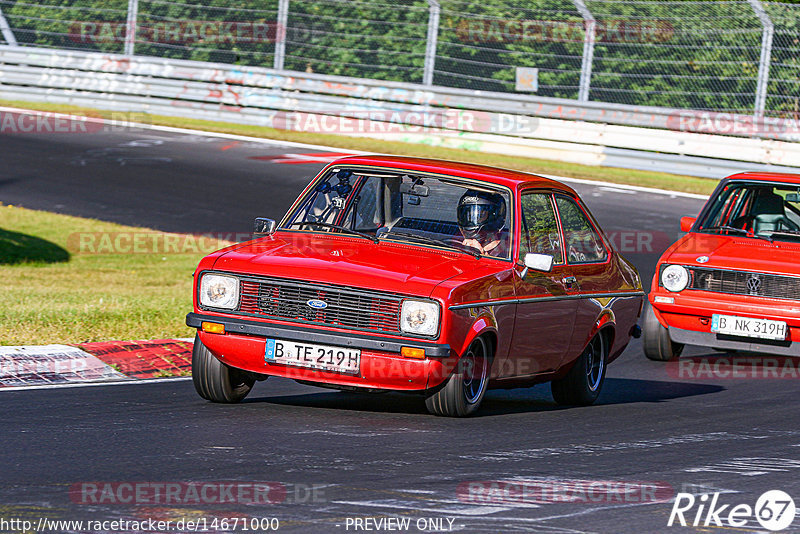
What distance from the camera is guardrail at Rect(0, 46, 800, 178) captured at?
24.0 meters

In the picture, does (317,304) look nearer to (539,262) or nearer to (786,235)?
(539,262)

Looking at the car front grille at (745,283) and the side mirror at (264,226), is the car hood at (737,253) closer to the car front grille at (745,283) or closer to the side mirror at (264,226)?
the car front grille at (745,283)

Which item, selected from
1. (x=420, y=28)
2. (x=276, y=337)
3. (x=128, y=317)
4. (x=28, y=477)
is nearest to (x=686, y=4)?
(x=420, y=28)

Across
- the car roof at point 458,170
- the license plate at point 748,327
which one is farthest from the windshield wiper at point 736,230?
the car roof at point 458,170

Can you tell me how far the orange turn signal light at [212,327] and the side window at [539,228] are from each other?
2.03 meters

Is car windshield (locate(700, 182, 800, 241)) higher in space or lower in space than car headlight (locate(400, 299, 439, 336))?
higher

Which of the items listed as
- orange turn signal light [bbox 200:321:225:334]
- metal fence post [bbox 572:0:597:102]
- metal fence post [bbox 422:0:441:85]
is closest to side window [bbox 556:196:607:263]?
orange turn signal light [bbox 200:321:225:334]

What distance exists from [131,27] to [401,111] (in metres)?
6.13

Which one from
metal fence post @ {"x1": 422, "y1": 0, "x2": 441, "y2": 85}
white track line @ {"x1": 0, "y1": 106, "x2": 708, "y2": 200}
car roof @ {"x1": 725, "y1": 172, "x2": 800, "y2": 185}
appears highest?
metal fence post @ {"x1": 422, "y1": 0, "x2": 441, "y2": 85}

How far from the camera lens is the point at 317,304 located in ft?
24.5

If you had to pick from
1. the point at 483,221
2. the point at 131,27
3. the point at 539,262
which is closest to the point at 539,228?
the point at 483,221

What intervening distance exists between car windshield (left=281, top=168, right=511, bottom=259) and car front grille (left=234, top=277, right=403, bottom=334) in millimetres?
895

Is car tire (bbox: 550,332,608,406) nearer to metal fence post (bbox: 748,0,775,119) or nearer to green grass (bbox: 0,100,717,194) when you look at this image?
green grass (bbox: 0,100,717,194)

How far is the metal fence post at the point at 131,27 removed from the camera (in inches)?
1056
